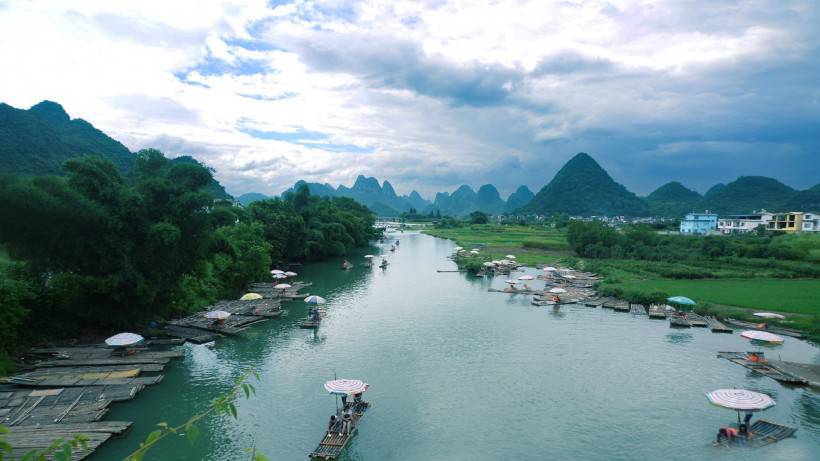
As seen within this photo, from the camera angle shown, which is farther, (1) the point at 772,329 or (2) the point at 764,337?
(1) the point at 772,329

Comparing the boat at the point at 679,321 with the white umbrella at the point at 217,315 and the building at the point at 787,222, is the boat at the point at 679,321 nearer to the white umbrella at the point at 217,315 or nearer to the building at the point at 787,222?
the white umbrella at the point at 217,315

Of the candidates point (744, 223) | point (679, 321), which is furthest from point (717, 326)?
point (744, 223)

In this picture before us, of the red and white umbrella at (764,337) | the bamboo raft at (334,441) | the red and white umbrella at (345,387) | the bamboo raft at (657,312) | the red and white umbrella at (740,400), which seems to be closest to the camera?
the bamboo raft at (334,441)

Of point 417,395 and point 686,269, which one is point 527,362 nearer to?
point 417,395

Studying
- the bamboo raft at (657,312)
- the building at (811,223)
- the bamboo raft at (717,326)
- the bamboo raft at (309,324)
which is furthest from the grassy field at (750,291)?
the building at (811,223)

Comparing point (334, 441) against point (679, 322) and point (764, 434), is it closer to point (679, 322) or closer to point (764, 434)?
point (764, 434)

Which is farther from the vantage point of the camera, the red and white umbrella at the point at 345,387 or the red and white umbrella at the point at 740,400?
the red and white umbrella at the point at 345,387
